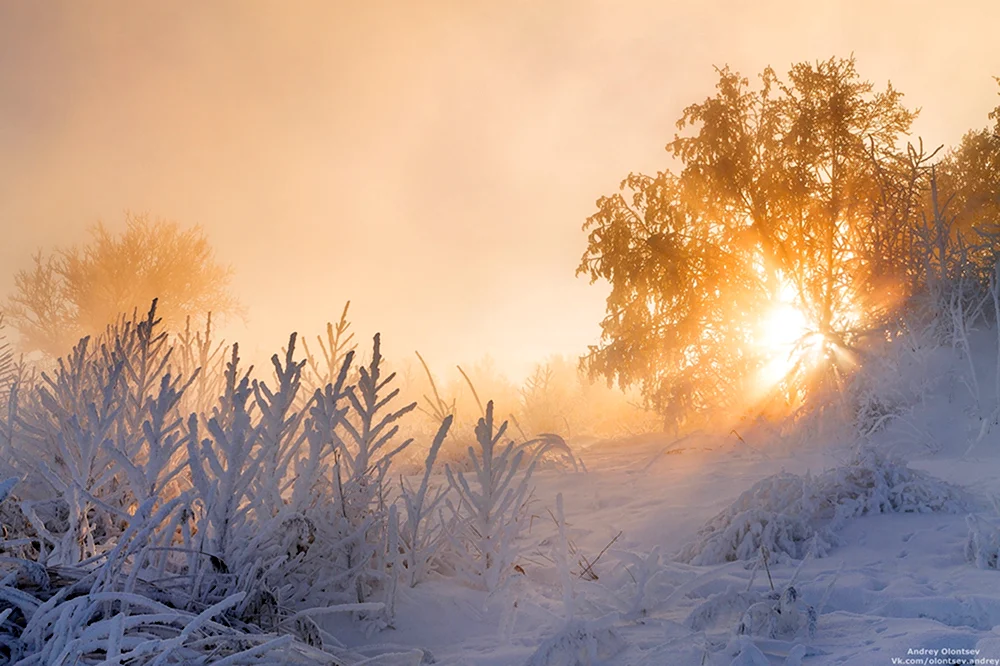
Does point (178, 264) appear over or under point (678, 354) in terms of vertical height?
over

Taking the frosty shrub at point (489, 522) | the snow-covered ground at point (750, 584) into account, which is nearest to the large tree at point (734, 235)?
the snow-covered ground at point (750, 584)

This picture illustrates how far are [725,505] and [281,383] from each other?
301 centimetres

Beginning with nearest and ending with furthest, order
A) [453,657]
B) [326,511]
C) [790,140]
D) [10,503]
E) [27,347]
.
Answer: [453,657], [326,511], [10,503], [790,140], [27,347]

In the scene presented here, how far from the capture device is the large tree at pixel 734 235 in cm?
1003

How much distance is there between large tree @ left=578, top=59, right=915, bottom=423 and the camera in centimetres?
1003

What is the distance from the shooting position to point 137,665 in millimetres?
1366

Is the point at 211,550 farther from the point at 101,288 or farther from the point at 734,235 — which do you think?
the point at 101,288

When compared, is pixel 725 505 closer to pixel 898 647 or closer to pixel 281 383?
pixel 898 647

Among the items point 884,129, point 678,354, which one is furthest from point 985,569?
point 884,129

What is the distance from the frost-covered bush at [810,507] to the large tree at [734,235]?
6540mm

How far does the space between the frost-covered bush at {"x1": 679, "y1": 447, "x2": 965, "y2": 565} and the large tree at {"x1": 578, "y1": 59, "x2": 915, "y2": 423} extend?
6.54m

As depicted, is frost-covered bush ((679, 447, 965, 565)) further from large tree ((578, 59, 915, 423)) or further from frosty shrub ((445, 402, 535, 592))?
large tree ((578, 59, 915, 423))

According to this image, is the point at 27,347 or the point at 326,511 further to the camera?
the point at 27,347

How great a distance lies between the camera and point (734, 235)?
10.8m
